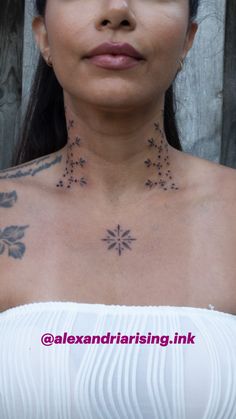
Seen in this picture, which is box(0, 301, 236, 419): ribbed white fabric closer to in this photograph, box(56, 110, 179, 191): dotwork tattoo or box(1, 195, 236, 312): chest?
box(1, 195, 236, 312): chest

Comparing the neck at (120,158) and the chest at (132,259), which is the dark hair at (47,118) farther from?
the chest at (132,259)

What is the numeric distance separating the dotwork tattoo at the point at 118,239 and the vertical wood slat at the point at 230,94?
2.38 ft

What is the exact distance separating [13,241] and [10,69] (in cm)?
98

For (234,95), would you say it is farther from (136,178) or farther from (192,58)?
(136,178)

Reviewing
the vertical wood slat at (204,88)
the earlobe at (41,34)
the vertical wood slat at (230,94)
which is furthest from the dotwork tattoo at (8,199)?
the vertical wood slat at (230,94)

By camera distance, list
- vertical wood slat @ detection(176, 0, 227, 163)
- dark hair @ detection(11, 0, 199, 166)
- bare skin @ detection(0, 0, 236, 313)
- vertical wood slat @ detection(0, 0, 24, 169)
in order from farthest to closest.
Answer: vertical wood slat @ detection(0, 0, 24, 169), vertical wood slat @ detection(176, 0, 227, 163), dark hair @ detection(11, 0, 199, 166), bare skin @ detection(0, 0, 236, 313)

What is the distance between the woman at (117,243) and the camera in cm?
209

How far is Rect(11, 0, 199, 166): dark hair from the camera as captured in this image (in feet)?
8.64

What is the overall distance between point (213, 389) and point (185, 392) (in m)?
0.07

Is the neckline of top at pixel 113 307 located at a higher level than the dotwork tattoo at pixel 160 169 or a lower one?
lower

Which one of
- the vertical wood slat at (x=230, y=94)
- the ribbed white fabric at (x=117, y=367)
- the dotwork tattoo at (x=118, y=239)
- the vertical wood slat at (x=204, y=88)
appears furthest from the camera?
the vertical wood slat at (x=230, y=94)

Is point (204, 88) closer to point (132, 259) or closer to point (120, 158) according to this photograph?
point (120, 158)

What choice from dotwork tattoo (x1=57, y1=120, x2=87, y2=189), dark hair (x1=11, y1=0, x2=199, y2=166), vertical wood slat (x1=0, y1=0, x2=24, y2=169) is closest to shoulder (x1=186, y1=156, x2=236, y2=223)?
dark hair (x1=11, y1=0, x2=199, y2=166)

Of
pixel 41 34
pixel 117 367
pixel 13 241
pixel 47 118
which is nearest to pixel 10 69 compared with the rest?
pixel 47 118
